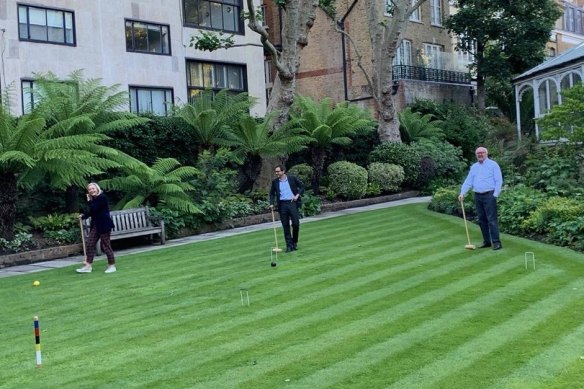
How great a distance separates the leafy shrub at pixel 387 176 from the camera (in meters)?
24.9

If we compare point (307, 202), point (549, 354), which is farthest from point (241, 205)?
point (549, 354)

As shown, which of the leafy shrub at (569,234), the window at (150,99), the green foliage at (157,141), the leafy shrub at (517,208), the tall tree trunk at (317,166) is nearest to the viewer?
the leafy shrub at (569,234)

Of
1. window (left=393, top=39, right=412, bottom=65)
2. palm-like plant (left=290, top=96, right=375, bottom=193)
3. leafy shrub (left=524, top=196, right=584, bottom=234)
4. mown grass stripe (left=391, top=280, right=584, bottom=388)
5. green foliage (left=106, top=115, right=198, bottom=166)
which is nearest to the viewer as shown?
mown grass stripe (left=391, top=280, right=584, bottom=388)

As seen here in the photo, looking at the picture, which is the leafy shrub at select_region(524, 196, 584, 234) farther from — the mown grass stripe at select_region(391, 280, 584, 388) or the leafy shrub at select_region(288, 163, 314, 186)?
the leafy shrub at select_region(288, 163, 314, 186)

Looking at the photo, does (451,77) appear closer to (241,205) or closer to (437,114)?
(437,114)

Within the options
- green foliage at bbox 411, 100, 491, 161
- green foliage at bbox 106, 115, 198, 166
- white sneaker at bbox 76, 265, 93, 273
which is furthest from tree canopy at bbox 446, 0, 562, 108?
white sneaker at bbox 76, 265, 93, 273

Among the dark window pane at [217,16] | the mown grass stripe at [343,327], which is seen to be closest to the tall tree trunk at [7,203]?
the mown grass stripe at [343,327]

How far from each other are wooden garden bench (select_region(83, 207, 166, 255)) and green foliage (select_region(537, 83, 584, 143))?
9.61 metres

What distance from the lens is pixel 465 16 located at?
113 feet

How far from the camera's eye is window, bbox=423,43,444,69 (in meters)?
36.6

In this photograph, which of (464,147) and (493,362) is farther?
(464,147)

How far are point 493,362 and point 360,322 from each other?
6.30ft

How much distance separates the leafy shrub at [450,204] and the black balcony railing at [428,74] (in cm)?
1551

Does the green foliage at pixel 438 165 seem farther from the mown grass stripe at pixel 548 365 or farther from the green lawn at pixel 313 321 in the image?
the mown grass stripe at pixel 548 365
